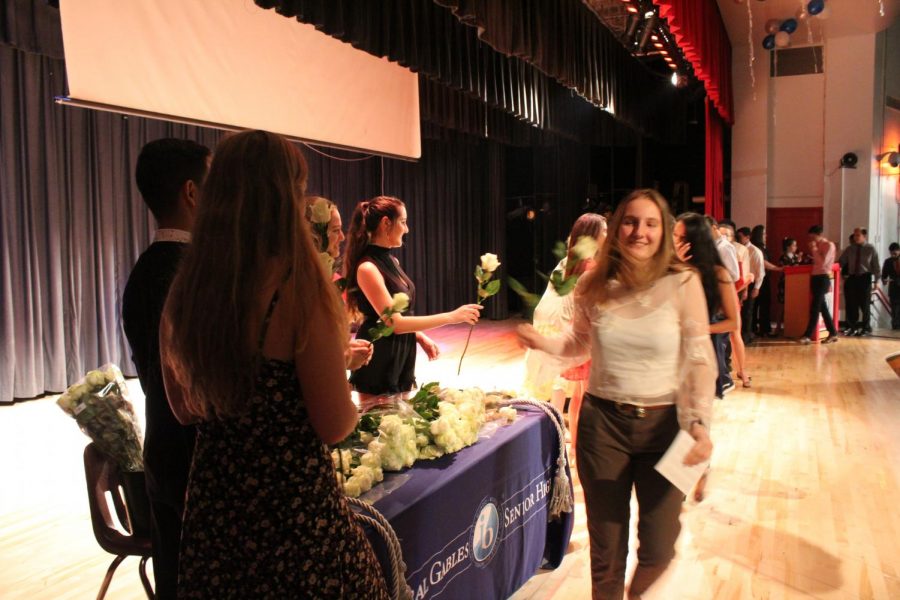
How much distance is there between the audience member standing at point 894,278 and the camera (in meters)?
10.1

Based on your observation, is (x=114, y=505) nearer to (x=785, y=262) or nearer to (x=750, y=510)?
(x=750, y=510)

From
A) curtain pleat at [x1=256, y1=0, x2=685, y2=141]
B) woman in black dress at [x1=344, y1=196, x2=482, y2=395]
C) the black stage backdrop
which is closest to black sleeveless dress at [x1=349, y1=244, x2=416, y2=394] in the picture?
woman in black dress at [x1=344, y1=196, x2=482, y2=395]

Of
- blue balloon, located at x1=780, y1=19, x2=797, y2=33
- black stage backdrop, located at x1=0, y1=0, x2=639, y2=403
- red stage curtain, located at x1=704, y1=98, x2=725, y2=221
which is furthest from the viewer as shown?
red stage curtain, located at x1=704, y1=98, x2=725, y2=221

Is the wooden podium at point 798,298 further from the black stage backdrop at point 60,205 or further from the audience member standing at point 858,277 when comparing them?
the black stage backdrop at point 60,205

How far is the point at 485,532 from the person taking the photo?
2.23 metres

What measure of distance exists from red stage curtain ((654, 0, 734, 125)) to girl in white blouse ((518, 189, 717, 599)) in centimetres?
412

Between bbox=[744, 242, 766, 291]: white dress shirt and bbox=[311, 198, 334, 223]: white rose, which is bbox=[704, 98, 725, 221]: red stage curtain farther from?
bbox=[311, 198, 334, 223]: white rose

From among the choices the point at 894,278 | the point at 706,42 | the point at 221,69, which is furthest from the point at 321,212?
→ the point at 894,278

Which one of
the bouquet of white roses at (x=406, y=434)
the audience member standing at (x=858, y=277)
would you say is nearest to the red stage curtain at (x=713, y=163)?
the audience member standing at (x=858, y=277)

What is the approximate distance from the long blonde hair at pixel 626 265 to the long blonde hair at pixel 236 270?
1154mm

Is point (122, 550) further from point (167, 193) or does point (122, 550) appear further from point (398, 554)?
point (167, 193)

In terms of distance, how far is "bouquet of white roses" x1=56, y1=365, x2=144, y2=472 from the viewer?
1.94 m

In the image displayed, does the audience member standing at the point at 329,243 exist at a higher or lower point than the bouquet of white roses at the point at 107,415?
higher

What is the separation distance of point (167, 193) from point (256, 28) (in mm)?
3541
